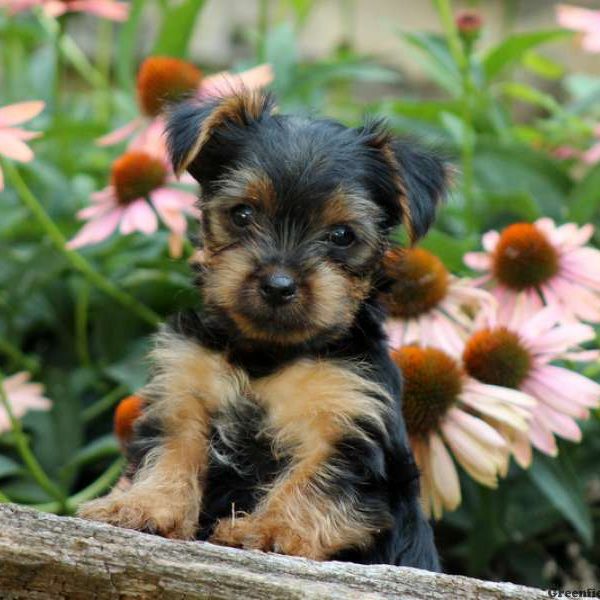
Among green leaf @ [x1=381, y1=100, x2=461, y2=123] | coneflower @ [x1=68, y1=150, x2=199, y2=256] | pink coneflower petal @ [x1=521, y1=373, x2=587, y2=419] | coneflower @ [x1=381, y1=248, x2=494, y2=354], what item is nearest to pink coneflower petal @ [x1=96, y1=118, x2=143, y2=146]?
coneflower @ [x1=68, y1=150, x2=199, y2=256]

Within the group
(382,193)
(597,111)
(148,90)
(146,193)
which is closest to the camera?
(382,193)

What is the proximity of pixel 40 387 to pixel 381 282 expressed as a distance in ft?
6.10

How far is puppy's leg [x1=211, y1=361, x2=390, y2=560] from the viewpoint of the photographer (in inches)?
140

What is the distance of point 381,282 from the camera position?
168 inches

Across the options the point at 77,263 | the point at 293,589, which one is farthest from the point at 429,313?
the point at 293,589

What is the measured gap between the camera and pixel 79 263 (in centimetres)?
532

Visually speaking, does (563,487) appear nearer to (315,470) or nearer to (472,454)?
(472,454)

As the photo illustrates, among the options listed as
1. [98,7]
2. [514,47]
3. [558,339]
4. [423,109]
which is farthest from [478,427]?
[98,7]

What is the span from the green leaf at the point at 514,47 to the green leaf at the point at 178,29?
1492 mm

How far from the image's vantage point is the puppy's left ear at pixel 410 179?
4.13m

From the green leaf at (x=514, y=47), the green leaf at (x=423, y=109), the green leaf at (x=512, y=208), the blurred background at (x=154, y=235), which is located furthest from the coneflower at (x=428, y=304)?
the green leaf at (x=423, y=109)

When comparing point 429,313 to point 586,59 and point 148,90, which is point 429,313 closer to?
point 148,90

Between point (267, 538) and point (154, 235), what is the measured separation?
8.41 ft

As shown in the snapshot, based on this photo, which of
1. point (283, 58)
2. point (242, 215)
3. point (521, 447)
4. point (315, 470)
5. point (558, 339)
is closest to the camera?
point (315, 470)
